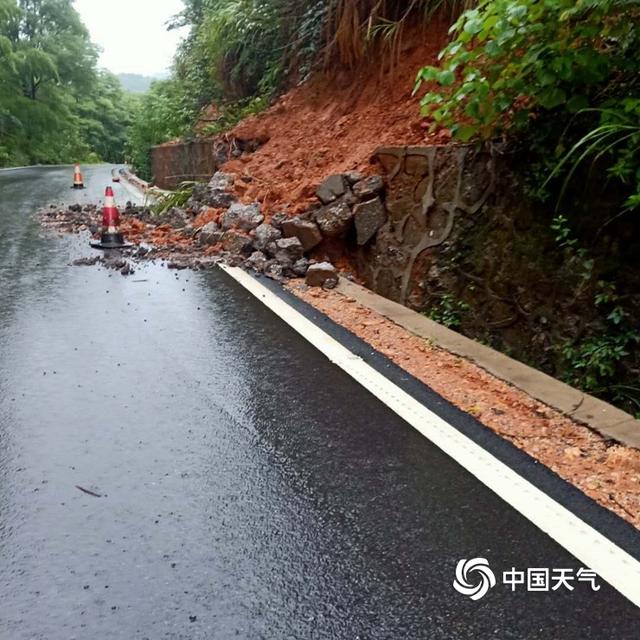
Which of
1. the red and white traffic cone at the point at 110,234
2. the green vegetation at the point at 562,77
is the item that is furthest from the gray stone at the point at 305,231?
the red and white traffic cone at the point at 110,234

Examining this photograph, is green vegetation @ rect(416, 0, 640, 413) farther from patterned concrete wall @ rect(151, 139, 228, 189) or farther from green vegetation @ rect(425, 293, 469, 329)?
patterned concrete wall @ rect(151, 139, 228, 189)

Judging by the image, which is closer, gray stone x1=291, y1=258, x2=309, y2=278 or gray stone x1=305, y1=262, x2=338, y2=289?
gray stone x1=305, y1=262, x2=338, y2=289

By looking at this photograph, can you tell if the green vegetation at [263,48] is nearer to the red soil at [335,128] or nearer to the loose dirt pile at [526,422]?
the red soil at [335,128]

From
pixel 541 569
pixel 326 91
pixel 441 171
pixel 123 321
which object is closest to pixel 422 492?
pixel 541 569

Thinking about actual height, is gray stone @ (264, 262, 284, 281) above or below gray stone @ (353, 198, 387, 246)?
below

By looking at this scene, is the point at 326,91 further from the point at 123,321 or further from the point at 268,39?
the point at 123,321

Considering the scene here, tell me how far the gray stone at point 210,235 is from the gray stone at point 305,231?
3.92ft

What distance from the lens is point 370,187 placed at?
23.0 feet

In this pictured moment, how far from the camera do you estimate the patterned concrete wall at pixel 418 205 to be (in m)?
5.91

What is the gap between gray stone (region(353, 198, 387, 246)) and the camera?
6.94m

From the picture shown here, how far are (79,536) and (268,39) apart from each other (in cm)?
1218

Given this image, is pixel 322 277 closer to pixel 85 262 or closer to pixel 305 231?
pixel 305 231

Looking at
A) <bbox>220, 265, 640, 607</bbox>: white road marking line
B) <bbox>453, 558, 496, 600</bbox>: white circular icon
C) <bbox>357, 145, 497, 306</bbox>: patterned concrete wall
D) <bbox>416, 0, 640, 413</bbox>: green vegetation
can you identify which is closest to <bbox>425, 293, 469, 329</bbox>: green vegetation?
<bbox>357, 145, 497, 306</bbox>: patterned concrete wall

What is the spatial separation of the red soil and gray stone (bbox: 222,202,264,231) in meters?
0.22
